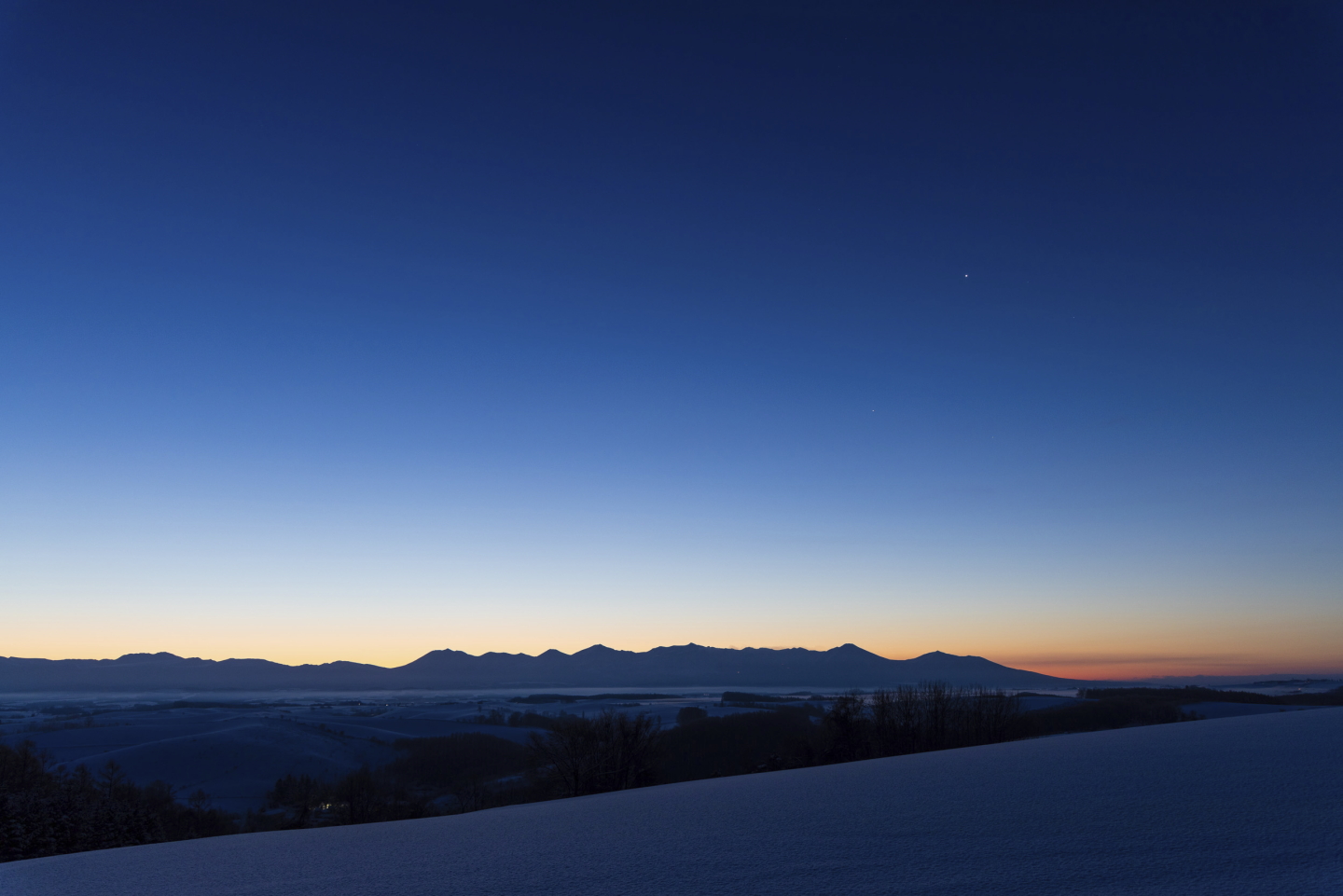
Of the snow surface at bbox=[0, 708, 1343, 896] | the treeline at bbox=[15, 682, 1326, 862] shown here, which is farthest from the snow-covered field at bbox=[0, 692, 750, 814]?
the snow surface at bbox=[0, 708, 1343, 896]

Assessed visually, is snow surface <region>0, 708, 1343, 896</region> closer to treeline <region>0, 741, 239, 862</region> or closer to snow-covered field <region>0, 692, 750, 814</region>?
treeline <region>0, 741, 239, 862</region>

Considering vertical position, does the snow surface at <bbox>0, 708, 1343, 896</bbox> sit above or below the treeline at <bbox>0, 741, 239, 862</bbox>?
above

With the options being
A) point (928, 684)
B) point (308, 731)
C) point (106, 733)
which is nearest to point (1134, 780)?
point (928, 684)

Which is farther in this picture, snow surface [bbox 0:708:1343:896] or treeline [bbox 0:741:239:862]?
treeline [bbox 0:741:239:862]

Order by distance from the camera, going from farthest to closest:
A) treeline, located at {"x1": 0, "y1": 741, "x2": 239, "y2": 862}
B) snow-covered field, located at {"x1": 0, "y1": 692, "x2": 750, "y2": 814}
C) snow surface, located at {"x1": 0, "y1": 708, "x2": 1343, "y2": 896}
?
1. snow-covered field, located at {"x1": 0, "y1": 692, "x2": 750, "y2": 814}
2. treeline, located at {"x1": 0, "y1": 741, "x2": 239, "y2": 862}
3. snow surface, located at {"x1": 0, "y1": 708, "x2": 1343, "y2": 896}

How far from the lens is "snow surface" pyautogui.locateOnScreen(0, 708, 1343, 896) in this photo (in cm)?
651

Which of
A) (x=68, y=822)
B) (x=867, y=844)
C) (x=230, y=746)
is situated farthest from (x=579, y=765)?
(x=230, y=746)

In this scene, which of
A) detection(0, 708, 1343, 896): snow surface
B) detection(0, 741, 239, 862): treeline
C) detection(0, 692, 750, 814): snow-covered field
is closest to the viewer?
detection(0, 708, 1343, 896): snow surface

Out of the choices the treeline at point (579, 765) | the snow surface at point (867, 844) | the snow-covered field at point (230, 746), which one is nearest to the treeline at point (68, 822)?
the treeline at point (579, 765)

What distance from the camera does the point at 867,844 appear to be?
26.1 ft

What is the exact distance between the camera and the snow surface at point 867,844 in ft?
21.4

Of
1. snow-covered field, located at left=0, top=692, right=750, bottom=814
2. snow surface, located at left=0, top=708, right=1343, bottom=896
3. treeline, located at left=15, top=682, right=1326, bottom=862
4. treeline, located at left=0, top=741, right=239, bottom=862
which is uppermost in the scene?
snow surface, located at left=0, top=708, right=1343, bottom=896

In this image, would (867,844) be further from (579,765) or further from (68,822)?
(579,765)

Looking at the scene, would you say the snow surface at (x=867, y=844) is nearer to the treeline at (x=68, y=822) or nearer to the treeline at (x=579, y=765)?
the treeline at (x=68, y=822)
